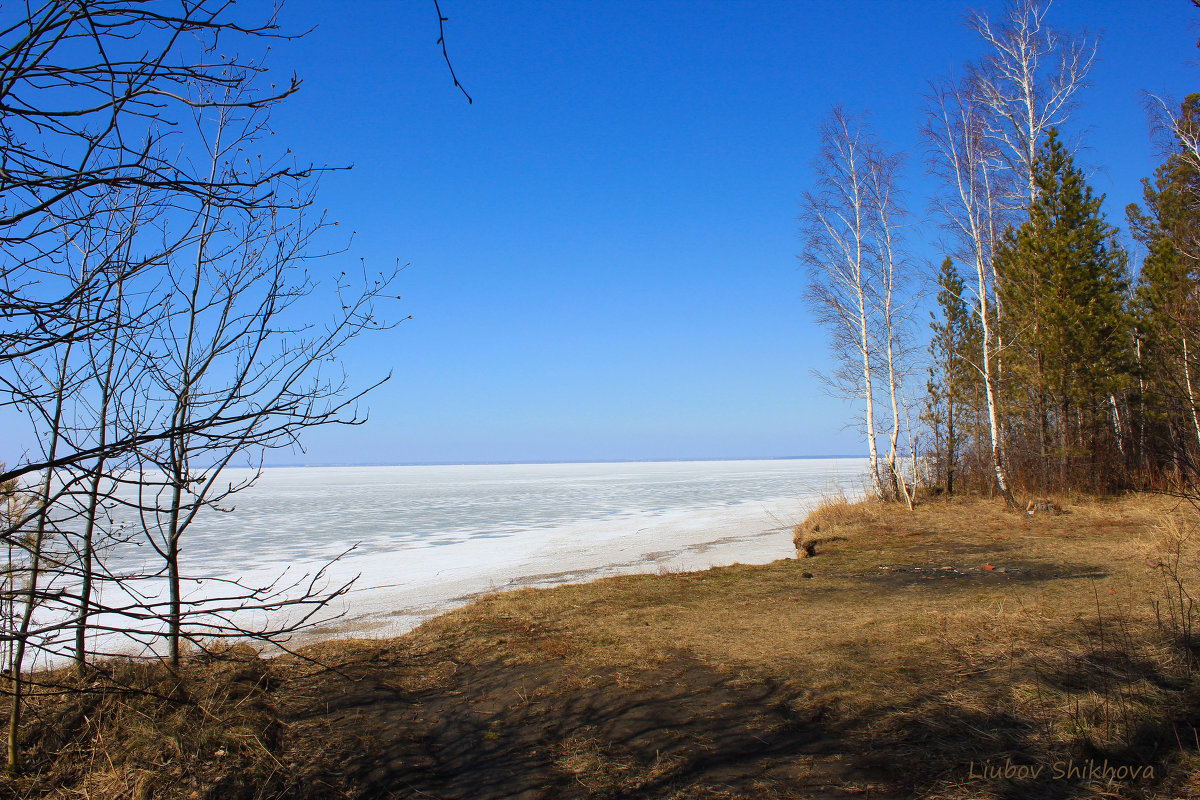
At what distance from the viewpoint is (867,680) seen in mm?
4418

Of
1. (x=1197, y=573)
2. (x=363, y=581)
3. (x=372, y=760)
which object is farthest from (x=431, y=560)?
(x=1197, y=573)

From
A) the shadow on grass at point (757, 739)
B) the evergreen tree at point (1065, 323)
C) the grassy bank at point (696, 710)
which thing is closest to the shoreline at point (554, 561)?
the grassy bank at point (696, 710)

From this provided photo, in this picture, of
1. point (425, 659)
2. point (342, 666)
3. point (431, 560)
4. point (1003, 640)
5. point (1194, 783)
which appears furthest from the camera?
point (431, 560)

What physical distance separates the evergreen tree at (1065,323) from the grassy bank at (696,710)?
37.6 feet

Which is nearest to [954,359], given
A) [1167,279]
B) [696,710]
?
[1167,279]

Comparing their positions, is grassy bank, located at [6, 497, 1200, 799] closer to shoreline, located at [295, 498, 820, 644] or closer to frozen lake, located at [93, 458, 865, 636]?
shoreline, located at [295, 498, 820, 644]

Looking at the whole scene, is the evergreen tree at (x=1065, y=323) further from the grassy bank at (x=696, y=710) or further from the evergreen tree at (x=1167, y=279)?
the grassy bank at (x=696, y=710)

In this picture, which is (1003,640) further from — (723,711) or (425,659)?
(425,659)

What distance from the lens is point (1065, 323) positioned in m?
16.7

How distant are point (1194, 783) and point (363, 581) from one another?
36.4ft

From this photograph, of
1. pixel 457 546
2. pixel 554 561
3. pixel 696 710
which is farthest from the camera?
pixel 457 546

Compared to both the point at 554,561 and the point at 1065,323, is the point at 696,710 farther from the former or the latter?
the point at 1065,323

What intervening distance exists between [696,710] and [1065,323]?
56.2 feet

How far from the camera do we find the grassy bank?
3199 mm
